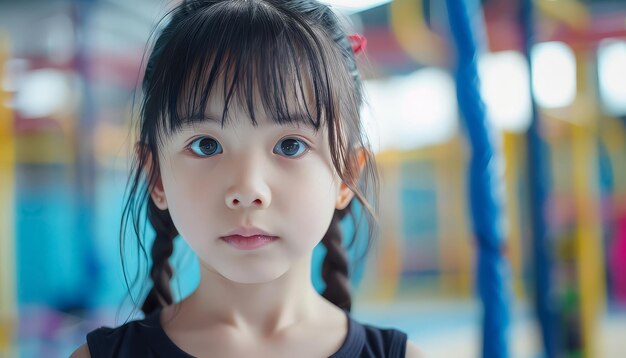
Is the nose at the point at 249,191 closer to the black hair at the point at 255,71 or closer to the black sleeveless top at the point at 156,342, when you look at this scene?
Result: the black hair at the point at 255,71

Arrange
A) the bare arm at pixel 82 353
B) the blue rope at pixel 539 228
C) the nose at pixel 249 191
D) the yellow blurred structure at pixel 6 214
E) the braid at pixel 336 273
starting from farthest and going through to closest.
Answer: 1. the yellow blurred structure at pixel 6 214
2. the blue rope at pixel 539 228
3. the braid at pixel 336 273
4. the bare arm at pixel 82 353
5. the nose at pixel 249 191

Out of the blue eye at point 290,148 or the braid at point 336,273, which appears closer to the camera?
the blue eye at point 290,148

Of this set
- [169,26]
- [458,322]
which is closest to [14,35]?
[458,322]

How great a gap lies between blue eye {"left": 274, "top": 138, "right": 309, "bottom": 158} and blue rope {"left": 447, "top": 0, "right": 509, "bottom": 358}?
24cm

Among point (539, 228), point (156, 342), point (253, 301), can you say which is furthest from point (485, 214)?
point (539, 228)

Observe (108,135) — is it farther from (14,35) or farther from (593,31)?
(593,31)

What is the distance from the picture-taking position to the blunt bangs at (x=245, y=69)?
55 cm

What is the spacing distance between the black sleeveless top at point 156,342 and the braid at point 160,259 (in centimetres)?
8

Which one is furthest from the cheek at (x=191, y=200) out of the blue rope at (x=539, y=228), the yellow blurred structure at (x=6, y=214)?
the yellow blurred structure at (x=6, y=214)

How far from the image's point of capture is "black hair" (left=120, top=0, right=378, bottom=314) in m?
0.55

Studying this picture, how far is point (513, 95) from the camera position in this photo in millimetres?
4145

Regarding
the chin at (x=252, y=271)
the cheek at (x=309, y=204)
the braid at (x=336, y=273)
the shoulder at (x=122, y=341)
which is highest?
the cheek at (x=309, y=204)

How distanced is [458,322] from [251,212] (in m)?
2.81

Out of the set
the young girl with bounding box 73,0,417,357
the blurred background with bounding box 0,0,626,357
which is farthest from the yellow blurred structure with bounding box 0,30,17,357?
the young girl with bounding box 73,0,417,357
